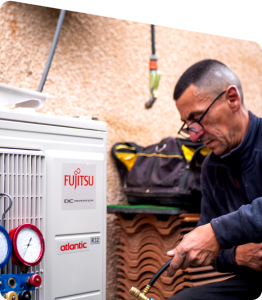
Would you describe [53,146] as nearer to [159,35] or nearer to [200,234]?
[200,234]

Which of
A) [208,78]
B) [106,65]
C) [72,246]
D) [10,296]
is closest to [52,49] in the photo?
[106,65]

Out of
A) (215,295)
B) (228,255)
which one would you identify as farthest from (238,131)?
(215,295)

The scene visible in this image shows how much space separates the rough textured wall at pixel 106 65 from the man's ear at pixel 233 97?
0.86 m

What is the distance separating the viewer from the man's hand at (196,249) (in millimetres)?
1290

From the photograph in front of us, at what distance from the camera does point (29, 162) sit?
4.07ft

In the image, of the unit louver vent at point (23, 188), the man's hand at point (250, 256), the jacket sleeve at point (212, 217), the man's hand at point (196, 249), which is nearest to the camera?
the unit louver vent at point (23, 188)

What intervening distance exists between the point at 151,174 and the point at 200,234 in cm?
87

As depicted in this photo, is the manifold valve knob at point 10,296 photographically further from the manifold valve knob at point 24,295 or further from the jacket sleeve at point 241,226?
the jacket sleeve at point 241,226

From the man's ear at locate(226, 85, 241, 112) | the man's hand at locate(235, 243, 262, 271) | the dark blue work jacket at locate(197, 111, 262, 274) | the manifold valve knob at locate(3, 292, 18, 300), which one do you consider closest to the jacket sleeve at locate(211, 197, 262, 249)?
the dark blue work jacket at locate(197, 111, 262, 274)

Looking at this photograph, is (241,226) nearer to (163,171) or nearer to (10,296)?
(10,296)

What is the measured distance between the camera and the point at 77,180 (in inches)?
55.1

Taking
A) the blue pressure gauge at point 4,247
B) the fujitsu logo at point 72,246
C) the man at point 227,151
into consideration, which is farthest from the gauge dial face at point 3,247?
the man at point 227,151

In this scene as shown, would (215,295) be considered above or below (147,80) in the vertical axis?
below

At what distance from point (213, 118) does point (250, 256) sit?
599mm
